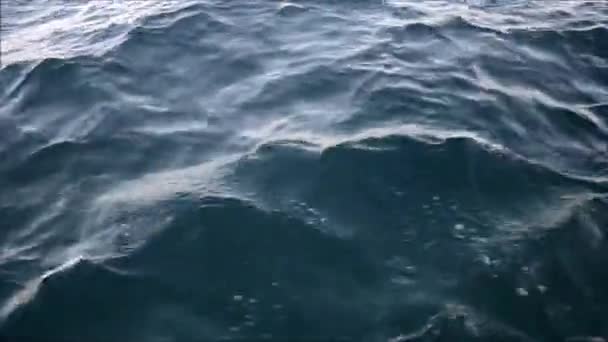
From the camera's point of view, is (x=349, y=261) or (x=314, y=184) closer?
(x=349, y=261)

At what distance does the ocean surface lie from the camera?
4.22 meters

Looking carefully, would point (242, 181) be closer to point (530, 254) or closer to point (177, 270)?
point (177, 270)

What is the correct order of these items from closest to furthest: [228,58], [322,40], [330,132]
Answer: [330,132] < [228,58] < [322,40]

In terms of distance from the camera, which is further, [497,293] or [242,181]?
[242,181]

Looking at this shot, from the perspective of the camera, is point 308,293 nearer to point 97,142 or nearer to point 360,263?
point 360,263

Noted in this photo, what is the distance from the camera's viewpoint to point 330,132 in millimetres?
6273

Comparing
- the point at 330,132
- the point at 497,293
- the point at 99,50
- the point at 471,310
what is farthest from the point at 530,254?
the point at 99,50

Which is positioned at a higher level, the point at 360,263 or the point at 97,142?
the point at 97,142

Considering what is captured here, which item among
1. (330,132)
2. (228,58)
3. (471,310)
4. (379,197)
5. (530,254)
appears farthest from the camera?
(228,58)

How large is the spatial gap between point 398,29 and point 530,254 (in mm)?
5679

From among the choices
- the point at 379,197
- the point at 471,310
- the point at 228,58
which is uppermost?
the point at 228,58

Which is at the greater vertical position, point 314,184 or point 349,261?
point 314,184

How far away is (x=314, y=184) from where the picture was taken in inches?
218

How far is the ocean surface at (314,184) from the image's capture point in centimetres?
422
